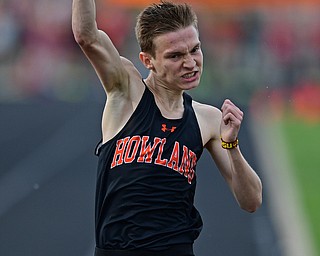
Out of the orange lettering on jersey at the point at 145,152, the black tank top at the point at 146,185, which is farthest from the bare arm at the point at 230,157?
the orange lettering on jersey at the point at 145,152

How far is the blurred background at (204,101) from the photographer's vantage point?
1390 cm

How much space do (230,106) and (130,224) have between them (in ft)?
2.37

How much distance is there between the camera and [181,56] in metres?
5.01

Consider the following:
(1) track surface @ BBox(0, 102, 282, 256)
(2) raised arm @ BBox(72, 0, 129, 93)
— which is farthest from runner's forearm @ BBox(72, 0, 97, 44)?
(1) track surface @ BBox(0, 102, 282, 256)

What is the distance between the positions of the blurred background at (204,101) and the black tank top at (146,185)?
719 centimetres

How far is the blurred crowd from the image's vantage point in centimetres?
2420

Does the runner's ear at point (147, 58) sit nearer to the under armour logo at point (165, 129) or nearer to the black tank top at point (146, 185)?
the black tank top at point (146, 185)

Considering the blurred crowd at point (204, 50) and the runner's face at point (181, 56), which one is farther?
the blurred crowd at point (204, 50)

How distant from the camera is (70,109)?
24.8 m

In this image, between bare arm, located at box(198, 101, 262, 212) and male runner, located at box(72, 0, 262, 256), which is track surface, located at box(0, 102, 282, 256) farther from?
male runner, located at box(72, 0, 262, 256)

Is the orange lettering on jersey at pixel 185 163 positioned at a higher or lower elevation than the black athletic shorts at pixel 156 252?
higher

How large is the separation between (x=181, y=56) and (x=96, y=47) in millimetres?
403

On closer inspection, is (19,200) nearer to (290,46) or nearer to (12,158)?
(12,158)

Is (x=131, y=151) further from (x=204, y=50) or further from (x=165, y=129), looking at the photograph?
(x=204, y=50)
